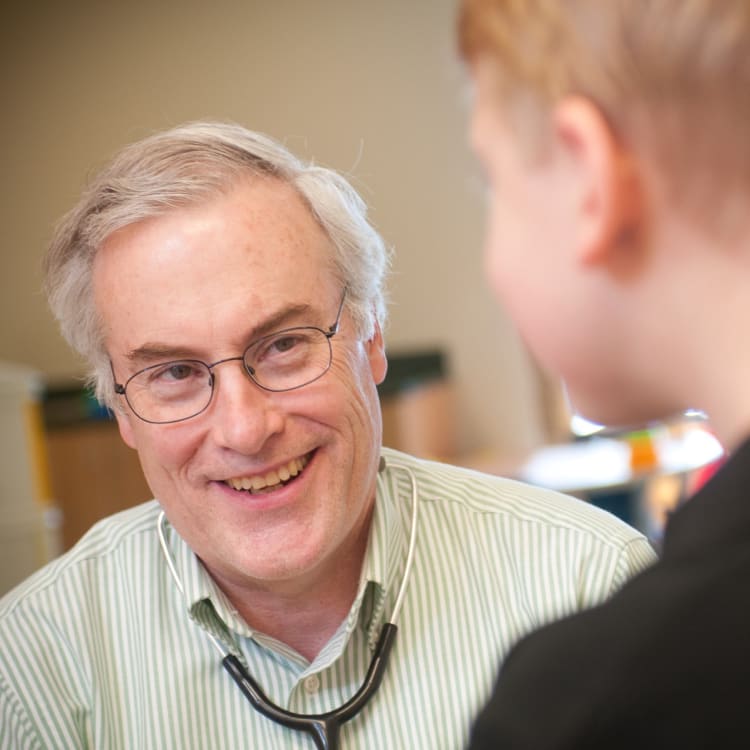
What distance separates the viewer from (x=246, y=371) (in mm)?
1325

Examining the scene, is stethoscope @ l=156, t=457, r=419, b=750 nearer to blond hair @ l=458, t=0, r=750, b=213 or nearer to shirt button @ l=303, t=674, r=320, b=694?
shirt button @ l=303, t=674, r=320, b=694

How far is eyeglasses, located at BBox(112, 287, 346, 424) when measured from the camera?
1337 millimetres

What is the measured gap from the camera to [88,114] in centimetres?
609

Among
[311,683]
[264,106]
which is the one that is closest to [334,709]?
[311,683]

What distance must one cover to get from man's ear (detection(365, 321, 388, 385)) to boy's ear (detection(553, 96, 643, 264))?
85 cm

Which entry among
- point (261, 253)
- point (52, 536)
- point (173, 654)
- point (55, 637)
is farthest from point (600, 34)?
point (52, 536)

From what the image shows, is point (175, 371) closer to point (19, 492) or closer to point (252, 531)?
point (252, 531)

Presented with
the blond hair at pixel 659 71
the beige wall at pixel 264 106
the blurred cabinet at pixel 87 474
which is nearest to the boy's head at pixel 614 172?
the blond hair at pixel 659 71

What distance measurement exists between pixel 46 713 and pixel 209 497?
37 cm

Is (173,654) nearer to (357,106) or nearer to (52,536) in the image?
(52,536)

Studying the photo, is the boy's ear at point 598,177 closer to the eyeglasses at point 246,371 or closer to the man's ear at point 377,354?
the eyeglasses at point 246,371

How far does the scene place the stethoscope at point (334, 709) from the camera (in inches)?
48.2

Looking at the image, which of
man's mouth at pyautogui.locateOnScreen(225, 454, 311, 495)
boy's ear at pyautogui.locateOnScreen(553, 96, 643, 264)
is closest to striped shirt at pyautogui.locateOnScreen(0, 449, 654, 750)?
man's mouth at pyautogui.locateOnScreen(225, 454, 311, 495)

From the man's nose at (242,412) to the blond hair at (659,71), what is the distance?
715mm
